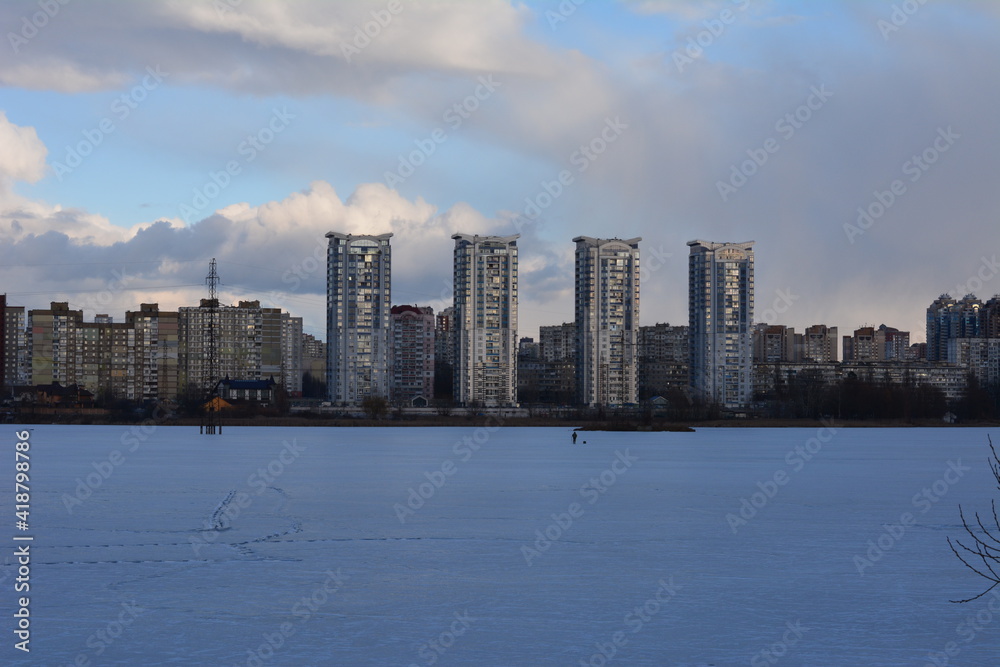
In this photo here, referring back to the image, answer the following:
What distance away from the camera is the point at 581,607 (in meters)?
16.4

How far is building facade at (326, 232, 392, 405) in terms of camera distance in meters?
133

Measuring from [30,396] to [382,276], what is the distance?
49.0 m

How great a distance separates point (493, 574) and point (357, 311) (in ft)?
381

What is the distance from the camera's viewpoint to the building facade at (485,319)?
5394 inches

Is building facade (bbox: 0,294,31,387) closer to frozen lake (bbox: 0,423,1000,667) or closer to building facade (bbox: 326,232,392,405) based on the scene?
building facade (bbox: 326,232,392,405)

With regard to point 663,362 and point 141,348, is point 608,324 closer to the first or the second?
point 663,362

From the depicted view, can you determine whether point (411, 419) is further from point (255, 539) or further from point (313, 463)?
point (255, 539)

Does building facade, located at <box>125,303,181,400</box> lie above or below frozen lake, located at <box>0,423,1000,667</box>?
above

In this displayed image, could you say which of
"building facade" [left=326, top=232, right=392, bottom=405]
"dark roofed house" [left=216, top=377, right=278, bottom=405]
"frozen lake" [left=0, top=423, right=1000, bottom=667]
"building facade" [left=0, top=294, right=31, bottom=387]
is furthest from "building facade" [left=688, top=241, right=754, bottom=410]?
"frozen lake" [left=0, top=423, right=1000, bottom=667]

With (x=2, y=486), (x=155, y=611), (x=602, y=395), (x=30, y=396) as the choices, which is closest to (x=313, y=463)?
(x=2, y=486)

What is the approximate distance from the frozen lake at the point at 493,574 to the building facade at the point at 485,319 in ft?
321

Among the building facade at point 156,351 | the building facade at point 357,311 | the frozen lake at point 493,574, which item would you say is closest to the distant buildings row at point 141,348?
the building facade at point 156,351

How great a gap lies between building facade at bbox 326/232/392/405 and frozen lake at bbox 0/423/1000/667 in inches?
3730

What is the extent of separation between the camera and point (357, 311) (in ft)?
439
